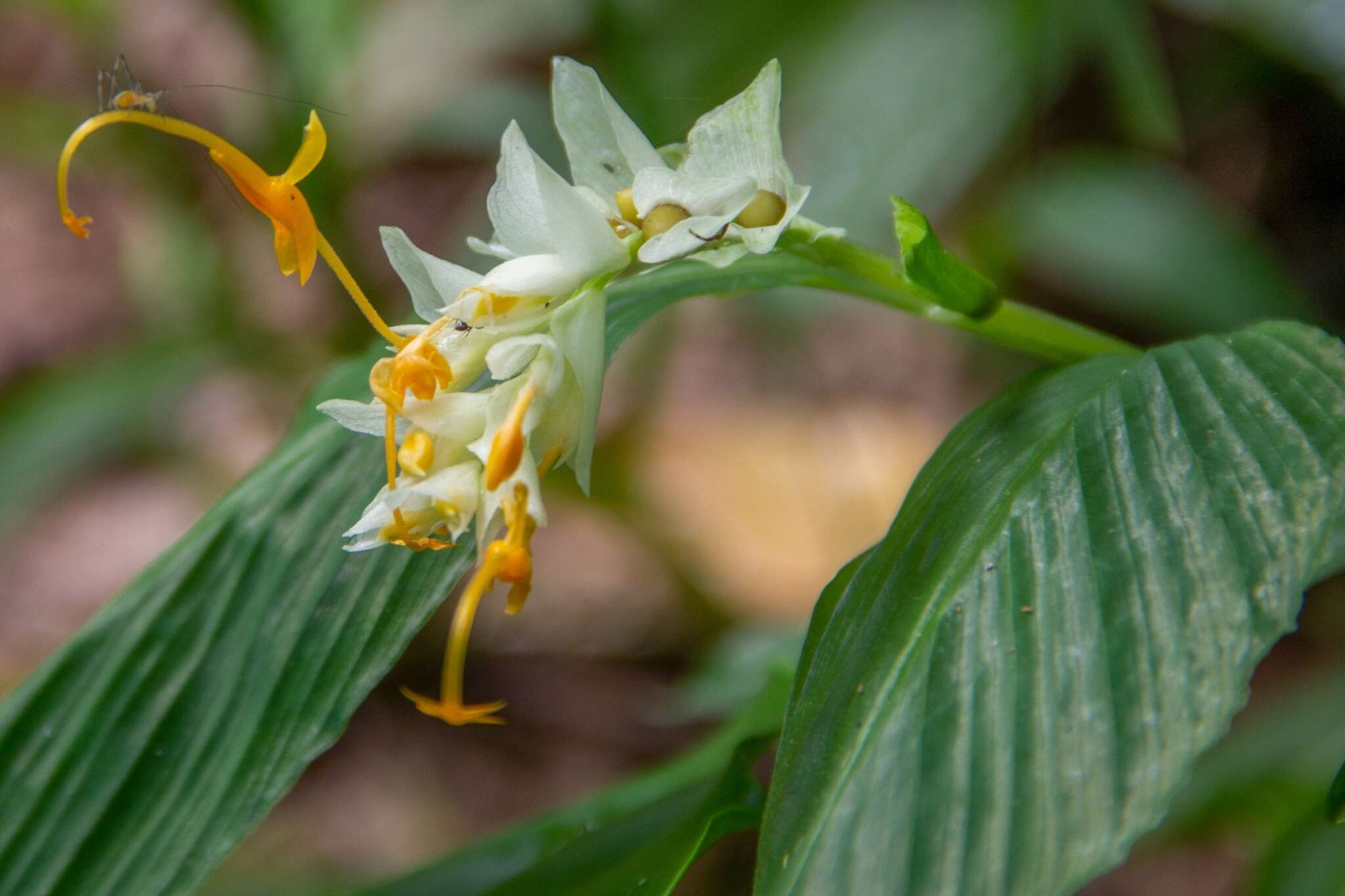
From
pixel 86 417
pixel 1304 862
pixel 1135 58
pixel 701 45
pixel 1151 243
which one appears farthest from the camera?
pixel 1151 243

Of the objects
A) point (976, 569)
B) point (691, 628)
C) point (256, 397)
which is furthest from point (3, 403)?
point (976, 569)

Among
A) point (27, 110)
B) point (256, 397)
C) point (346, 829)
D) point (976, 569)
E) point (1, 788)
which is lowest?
point (346, 829)

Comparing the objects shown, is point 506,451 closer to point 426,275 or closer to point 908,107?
point 426,275

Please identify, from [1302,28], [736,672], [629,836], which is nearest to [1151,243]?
[1302,28]

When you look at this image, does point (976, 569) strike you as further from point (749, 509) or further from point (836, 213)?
point (749, 509)

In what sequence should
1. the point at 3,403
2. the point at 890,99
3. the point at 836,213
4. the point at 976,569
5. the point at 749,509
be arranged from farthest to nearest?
the point at 749,509, the point at 3,403, the point at 890,99, the point at 836,213, the point at 976,569

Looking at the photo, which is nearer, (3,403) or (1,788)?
(1,788)

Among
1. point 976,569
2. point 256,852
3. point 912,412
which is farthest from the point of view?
point 912,412
